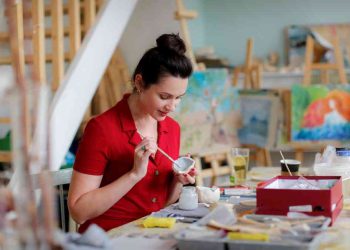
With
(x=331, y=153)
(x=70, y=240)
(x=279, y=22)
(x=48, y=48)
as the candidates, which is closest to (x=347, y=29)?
(x=279, y=22)

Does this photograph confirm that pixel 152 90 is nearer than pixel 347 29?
Yes

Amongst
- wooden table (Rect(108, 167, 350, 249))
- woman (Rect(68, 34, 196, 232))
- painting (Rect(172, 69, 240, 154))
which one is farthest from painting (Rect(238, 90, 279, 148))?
wooden table (Rect(108, 167, 350, 249))

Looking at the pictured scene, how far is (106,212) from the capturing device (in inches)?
86.0

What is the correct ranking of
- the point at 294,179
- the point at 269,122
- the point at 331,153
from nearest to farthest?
→ the point at 294,179
the point at 331,153
the point at 269,122

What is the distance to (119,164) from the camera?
2.20 m

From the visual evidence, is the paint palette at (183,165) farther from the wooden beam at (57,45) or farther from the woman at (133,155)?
the wooden beam at (57,45)

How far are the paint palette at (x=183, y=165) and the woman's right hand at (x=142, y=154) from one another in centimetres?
23

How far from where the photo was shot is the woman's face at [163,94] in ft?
7.08

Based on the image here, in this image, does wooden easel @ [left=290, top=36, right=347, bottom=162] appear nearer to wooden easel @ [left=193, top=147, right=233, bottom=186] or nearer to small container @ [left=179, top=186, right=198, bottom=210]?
wooden easel @ [left=193, top=147, right=233, bottom=186]

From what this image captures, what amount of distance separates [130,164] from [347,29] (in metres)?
4.97

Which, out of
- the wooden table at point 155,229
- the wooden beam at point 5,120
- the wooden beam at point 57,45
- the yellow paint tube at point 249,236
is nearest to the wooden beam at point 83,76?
the wooden beam at point 57,45

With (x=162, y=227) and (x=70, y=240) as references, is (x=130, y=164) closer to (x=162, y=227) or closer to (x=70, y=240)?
(x=162, y=227)

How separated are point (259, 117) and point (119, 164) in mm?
3508

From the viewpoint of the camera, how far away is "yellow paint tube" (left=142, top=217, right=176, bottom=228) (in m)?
1.79
